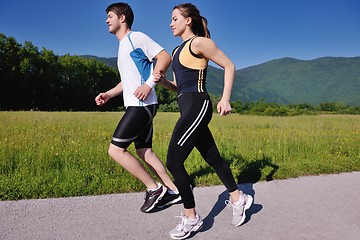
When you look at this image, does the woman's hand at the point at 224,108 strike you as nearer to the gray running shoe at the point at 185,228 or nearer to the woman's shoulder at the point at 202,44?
the woman's shoulder at the point at 202,44

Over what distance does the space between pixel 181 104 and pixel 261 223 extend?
1290mm

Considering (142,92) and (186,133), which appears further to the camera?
(142,92)

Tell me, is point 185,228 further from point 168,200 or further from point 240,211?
point 168,200

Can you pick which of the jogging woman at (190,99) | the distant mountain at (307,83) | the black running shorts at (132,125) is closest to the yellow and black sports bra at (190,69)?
the jogging woman at (190,99)

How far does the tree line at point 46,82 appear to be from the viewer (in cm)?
4362

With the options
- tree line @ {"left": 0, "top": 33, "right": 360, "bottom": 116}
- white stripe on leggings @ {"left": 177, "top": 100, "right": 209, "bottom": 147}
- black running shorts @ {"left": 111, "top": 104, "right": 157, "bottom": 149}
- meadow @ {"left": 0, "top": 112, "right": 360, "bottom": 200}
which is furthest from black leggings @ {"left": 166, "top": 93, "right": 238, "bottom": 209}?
tree line @ {"left": 0, "top": 33, "right": 360, "bottom": 116}

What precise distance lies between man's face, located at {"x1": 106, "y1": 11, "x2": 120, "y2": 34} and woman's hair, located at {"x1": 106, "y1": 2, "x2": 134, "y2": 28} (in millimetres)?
35

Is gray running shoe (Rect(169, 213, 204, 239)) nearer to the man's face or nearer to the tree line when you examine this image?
the man's face

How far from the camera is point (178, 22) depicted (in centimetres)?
287

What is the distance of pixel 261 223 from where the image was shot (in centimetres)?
289

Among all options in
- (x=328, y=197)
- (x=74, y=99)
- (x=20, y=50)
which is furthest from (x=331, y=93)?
(x=328, y=197)

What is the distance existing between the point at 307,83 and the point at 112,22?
89817 millimetres

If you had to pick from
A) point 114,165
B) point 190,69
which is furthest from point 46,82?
point 190,69

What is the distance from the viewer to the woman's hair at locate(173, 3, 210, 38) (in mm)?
2848
